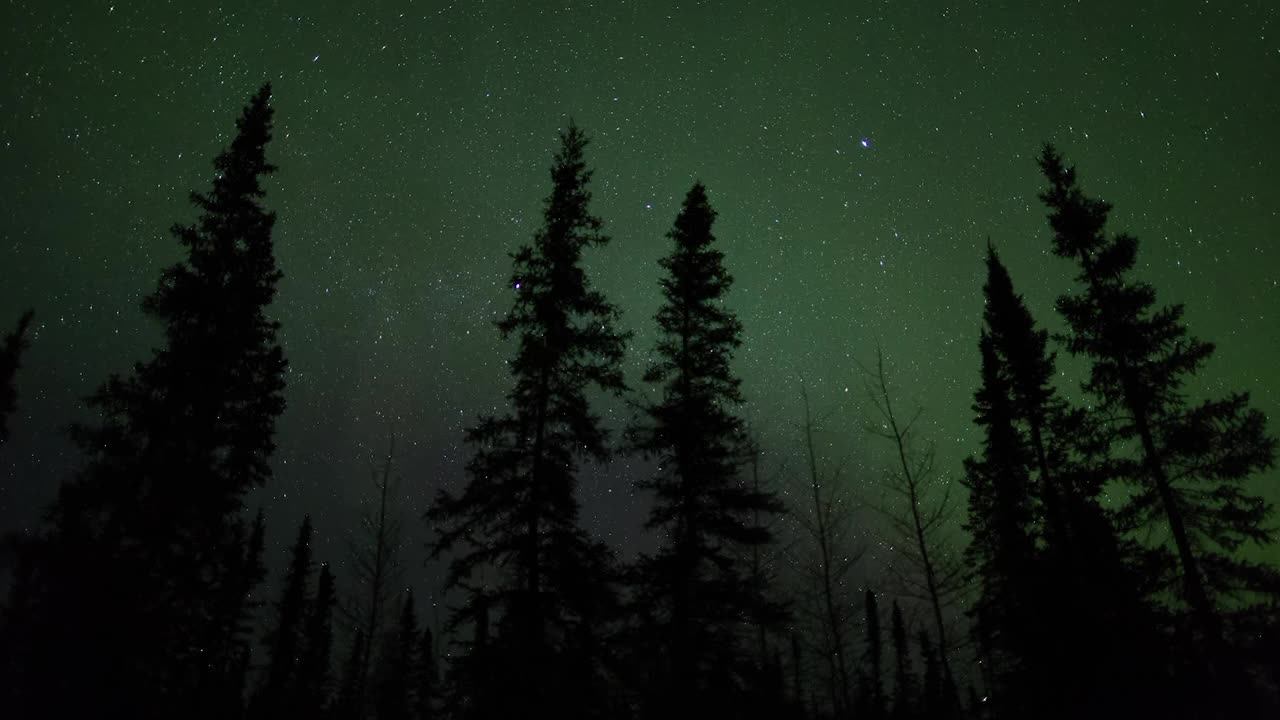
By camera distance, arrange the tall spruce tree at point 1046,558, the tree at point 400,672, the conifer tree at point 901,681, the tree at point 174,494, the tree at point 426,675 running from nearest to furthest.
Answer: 1. the tree at point 174,494
2. the tall spruce tree at point 1046,558
3. the conifer tree at point 901,681
4. the tree at point 400,672
5. the tree at point 426,675

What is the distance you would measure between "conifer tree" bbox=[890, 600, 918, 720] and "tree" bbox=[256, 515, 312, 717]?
31.0 m

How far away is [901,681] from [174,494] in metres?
41.1

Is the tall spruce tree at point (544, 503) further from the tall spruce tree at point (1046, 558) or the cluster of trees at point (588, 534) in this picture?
the tall spruce tree at point (1046, 558)

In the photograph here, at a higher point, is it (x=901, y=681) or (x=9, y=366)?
(x=9, y=366)

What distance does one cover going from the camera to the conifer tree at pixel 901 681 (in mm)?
28856

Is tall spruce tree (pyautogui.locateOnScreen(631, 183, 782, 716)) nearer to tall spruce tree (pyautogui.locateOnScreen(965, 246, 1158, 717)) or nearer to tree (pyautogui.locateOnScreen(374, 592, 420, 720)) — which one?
tall spruce tree (pyautogui.locateOnScreen(965, 246, 1158, 717))

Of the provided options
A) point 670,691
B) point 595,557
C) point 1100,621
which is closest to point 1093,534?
point 1100,621

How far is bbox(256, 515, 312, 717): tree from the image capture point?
3634cm

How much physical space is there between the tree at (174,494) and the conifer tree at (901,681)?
78.3 feet

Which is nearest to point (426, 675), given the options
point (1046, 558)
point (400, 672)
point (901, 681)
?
point (400, 672)

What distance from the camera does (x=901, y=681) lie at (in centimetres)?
4059

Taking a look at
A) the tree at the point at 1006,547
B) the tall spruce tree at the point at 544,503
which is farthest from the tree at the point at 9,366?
the tree at the point at 1006,547

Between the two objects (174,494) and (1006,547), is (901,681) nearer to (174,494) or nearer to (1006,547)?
Result: (1006,547)

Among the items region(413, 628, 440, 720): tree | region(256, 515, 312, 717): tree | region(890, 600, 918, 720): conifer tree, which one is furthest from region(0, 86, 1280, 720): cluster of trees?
region(413, 628, 440, 720): tree
